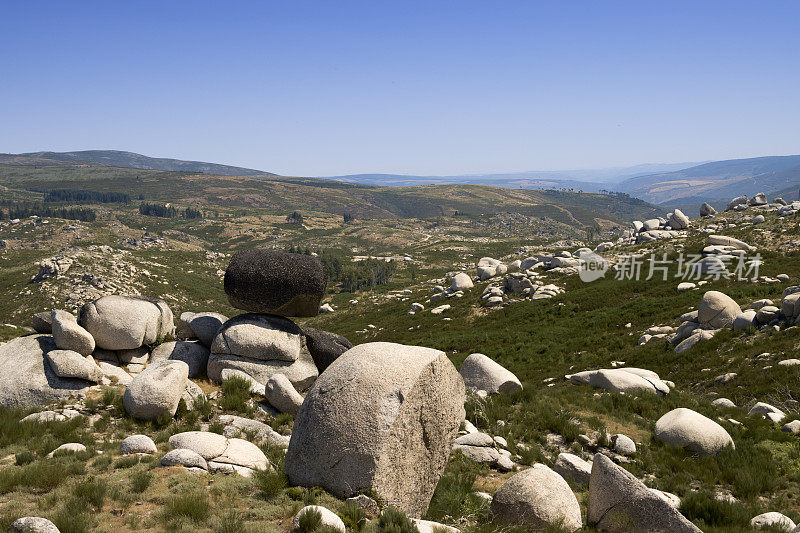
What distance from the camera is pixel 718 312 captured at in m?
26.3

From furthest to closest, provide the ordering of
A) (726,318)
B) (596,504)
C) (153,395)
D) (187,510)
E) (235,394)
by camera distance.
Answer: (726,318)
(235,394)
(153,395)
(596,504)
(187,510)

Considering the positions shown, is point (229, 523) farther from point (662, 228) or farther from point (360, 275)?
point (360, 275)

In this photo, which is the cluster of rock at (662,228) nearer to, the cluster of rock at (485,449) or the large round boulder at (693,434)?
the large round boulder at (693,434)

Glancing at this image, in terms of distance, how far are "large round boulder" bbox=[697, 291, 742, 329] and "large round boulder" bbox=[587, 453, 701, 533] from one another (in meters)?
23.5

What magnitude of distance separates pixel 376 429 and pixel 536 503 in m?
3.49

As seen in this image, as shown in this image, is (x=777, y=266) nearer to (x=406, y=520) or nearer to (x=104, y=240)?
(x=406, y=520)

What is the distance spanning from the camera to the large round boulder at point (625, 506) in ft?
24.1

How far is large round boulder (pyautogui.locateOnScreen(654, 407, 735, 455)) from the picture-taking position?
495 inches

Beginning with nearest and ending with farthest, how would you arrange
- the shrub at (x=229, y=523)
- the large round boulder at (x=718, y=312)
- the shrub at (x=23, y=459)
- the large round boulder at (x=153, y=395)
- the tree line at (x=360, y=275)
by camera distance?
the shrub at (x=229, y=523)
the shrub at (x=23, y=459)
the large round boulder at (x=153, y=395)
the large round boulder at (x=718, y=312)
the tree line at (x=360, y=275)

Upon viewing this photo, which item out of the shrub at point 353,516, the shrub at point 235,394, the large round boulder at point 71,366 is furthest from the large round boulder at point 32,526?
the large round boulder at point 71,366

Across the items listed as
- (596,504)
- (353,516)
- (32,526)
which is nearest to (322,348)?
(353,516)

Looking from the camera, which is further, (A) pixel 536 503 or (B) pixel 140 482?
(A) pixel 536 503

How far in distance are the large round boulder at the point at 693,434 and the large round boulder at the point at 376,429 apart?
28.7 ft

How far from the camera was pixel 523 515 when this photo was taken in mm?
8078
